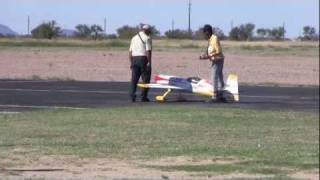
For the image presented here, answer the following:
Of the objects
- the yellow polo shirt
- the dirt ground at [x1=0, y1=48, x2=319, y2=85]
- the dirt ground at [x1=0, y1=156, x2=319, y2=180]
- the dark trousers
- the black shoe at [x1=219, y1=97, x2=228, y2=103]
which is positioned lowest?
the dirt ground at [x1=0, y1=48, x2=319, y2=85]

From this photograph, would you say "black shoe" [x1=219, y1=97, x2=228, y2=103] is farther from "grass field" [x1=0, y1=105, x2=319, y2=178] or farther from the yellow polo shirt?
"grass field" [x1=0, y1=105, x2=319, y2=178]

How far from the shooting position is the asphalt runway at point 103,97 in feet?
61.3

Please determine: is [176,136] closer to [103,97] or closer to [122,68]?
[103,97]

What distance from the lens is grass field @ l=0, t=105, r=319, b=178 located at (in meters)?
10.5

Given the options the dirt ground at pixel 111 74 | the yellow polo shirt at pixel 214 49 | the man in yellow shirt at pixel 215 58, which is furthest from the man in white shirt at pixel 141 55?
the dirt ground at pixel 111 74

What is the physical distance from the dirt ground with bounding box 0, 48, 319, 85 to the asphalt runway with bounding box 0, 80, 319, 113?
4.43m

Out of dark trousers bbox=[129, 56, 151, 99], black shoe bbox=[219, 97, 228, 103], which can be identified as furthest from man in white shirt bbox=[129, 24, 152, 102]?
black shoe bbox=[219, 97, 228, 103]

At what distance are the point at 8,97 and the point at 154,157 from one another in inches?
402

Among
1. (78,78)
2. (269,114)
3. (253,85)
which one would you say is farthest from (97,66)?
(269,114)

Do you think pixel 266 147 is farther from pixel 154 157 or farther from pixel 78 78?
pixel 78 78

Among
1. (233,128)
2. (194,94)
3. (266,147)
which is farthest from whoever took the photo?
(194,94)

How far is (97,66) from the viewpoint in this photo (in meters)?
40.7

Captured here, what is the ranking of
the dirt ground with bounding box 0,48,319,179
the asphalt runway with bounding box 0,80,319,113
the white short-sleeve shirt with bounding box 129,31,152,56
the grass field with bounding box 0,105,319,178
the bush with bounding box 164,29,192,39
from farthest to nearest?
1. the bush with bounding box 164,29,192,39
2. the white short-sleeve shirt with bounding box 129,31,152,56
3. the asphalt runway with bounding box 0,80,319,113
4. the grass field with bounding box 0,105,319,178
5. the dirt ground with bounding box 0,48,319,179

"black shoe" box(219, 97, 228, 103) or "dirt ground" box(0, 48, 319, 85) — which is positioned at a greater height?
"black shoe" box(219, 97, 228, 103)
